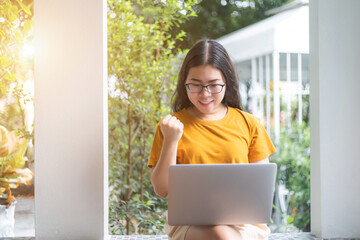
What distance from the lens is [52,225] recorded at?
2234 millimetres

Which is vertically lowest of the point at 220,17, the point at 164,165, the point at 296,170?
the point at 296,170

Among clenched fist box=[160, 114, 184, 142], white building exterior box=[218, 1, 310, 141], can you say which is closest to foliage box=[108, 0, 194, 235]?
clenched fist box=[160, 114, 184, 142]

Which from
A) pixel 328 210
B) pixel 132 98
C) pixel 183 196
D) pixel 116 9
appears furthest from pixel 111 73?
pixel 328 210

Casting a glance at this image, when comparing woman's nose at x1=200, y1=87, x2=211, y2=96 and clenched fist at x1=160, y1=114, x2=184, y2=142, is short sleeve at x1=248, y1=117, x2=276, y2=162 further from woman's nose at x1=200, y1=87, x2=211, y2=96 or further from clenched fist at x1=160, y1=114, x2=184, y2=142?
clenched fist at x1=160, y1=114, x2=184, y2=142

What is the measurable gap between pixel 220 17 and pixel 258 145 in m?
2.90

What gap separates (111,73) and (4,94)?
2.85 ft

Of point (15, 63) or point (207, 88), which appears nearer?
point (207, 88)

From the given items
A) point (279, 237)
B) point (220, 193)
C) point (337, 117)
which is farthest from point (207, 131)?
point (279, 237)

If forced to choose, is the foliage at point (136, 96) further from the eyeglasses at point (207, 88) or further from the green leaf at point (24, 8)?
the eyeglasses at point (207, 88)

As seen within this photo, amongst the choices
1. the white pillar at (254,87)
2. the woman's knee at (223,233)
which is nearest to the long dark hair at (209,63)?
the woman's knee at (223,233)

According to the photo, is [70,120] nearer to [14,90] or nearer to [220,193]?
[14,90]

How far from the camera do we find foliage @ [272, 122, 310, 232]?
4.31 m

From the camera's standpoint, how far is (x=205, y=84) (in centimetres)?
196

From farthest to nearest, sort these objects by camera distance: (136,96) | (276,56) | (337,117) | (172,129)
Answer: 1. (276,56)
2. (136,96)
3. (337,117)
4. (172,129)
